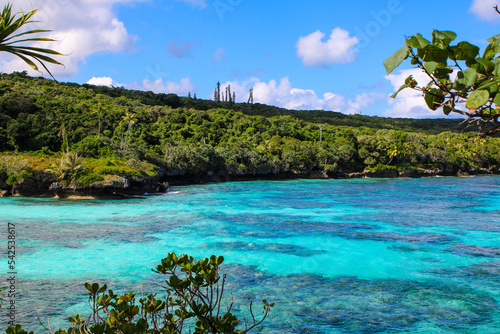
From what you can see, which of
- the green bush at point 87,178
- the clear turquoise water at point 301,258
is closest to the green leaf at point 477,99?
the clear turquoise water at point 301,258

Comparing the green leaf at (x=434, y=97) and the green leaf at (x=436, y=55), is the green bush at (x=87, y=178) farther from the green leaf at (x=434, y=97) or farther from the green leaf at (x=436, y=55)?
the green leaf at (x=436, y=55)

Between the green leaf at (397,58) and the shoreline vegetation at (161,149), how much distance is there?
2123 cm

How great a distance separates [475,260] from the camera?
1395 cm

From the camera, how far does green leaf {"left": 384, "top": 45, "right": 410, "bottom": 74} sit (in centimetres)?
187

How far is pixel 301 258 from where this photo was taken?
14.4 m

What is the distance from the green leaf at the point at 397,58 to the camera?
187 cm

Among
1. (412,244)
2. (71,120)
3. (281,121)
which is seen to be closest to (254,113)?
(281,121)

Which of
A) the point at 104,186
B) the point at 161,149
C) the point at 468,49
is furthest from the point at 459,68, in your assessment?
the point at 161,149

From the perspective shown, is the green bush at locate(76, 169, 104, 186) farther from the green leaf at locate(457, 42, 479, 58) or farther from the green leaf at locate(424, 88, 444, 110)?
the green leaf at locate(457, 42, 479, 58)

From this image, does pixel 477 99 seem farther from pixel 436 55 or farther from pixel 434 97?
pixel 434 97

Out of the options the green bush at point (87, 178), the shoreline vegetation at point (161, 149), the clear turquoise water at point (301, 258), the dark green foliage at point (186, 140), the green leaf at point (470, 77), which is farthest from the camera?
the dark green foliage at point (186, 140)

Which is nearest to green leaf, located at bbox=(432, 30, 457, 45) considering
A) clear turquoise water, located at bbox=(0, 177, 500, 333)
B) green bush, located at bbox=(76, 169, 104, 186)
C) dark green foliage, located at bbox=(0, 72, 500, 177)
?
clear turquoise water, located at bbox=(0, 177, 500, 333)

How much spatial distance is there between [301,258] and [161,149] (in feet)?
145

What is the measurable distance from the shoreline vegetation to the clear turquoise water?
609 centimetres
